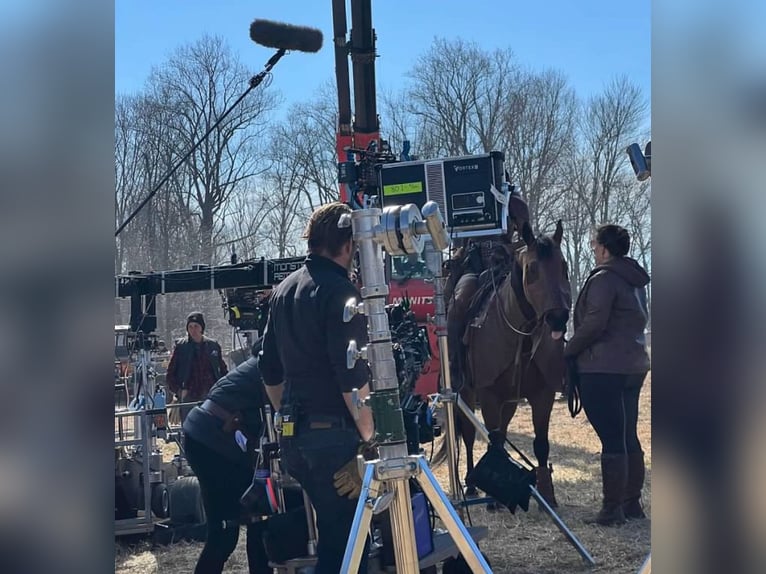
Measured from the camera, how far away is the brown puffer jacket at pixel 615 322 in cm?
579

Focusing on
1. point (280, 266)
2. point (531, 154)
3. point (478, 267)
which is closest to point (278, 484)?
point (280, 266)

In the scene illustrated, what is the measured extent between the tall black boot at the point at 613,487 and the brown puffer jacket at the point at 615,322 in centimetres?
59

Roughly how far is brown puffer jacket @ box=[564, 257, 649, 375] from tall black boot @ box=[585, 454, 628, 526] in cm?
59

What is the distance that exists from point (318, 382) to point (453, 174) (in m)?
2.36

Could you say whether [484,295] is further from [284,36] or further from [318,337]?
[318,337]

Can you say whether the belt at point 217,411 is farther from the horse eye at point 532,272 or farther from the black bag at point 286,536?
the horse eye at point 532,272

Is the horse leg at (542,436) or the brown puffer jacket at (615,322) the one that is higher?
the brown puffer jacket at (615,322)

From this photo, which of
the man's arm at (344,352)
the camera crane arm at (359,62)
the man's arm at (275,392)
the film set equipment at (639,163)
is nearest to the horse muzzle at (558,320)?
the film set equipment at (639,163)

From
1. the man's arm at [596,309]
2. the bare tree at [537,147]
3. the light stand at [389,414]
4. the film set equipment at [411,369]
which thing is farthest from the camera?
the bare tree at [537,147]

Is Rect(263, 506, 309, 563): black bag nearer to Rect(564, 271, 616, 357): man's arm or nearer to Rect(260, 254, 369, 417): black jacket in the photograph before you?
Rect(260, 254, 369, 417): black jacket
